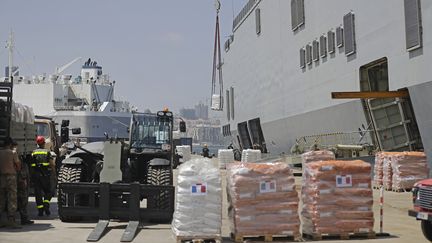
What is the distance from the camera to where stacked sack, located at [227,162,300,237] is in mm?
10141

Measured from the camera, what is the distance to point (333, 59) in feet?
99.7

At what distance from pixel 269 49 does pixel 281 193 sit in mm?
38201

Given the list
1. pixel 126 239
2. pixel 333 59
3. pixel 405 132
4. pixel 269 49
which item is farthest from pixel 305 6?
pixel 126 239

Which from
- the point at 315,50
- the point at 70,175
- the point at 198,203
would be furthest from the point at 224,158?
the point at 198,203

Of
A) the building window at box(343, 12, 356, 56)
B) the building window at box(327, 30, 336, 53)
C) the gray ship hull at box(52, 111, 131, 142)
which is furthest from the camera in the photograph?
the gray ship hull at box(52, 111, 131, 142)

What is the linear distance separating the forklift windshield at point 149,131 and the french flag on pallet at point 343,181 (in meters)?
4.49

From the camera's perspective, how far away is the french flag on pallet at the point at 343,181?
10.7m

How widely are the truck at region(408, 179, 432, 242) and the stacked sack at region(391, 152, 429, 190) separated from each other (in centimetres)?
941

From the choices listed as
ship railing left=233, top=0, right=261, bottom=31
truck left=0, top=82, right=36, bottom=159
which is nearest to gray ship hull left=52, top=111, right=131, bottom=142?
ship railing left=233, top=0, right=261, bottom=31

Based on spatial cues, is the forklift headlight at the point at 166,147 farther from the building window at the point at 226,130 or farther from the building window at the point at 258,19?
the building window at the point at 226,130

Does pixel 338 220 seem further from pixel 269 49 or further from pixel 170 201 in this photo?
pixel 269 49

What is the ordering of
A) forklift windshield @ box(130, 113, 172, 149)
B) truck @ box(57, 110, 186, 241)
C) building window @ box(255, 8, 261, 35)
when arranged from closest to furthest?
1. truck @ box(57, 110, 186, 241)
2. forklift windshield @ box(130, 113, 172, 149)
3. building window @ box(255, 8, 261, 35)

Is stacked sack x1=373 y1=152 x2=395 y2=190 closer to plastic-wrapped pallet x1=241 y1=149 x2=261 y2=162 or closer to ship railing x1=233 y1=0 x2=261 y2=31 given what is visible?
plastic-wrapped pallet x1=241 y1=149 x2=261 y2=162

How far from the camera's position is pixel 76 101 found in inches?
2852
